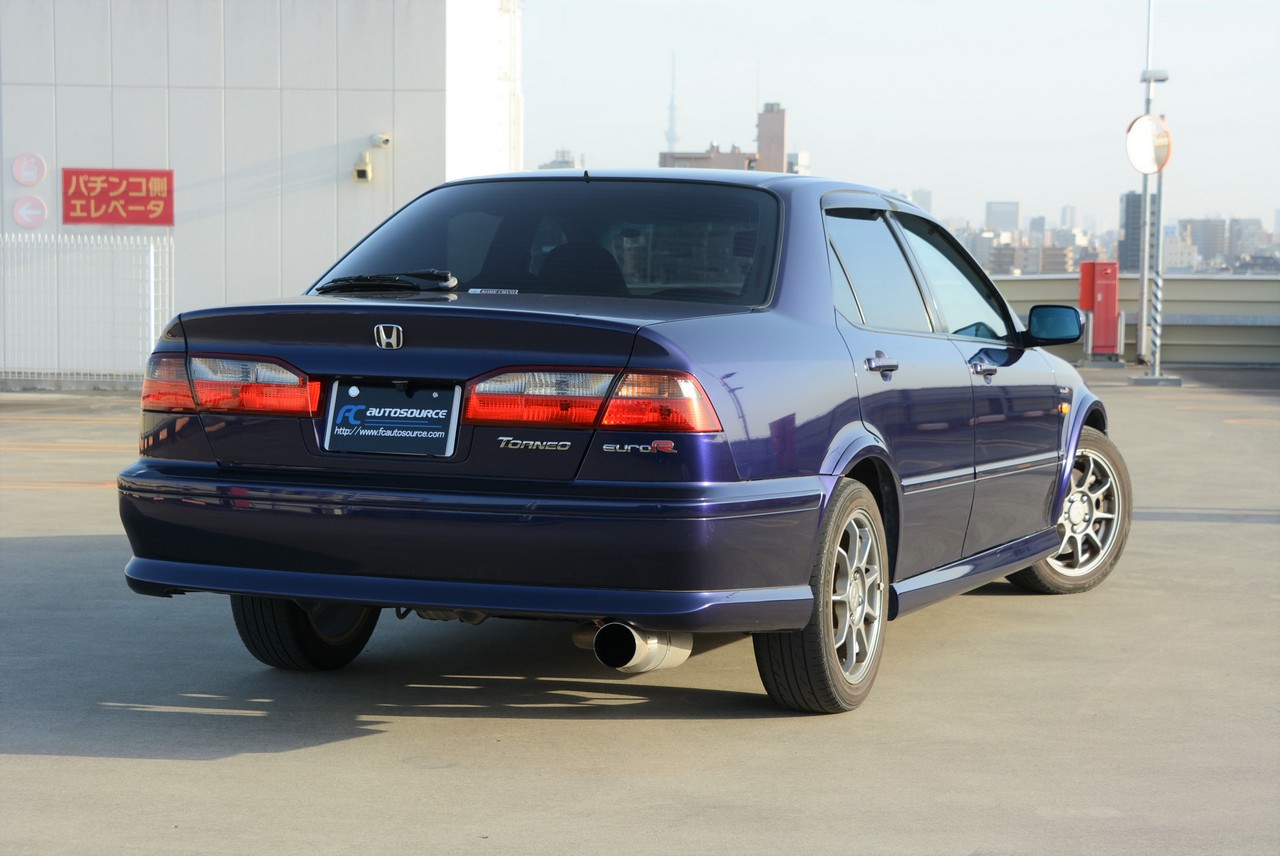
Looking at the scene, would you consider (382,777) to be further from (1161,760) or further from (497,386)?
(1161,760)

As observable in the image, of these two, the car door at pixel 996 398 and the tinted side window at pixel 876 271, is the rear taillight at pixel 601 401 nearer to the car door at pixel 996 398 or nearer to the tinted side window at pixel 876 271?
the tinted side window at pixel 876 271

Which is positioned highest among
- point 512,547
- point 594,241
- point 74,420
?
point 594,241

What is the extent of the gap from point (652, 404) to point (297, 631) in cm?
179

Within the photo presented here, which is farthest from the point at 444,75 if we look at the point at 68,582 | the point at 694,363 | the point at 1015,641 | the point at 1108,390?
the point at 694,363

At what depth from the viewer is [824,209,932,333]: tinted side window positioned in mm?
5324

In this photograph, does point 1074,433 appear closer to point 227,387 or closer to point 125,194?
point 227,387

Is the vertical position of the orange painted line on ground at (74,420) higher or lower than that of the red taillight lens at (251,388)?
lower

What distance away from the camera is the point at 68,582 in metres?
7.24

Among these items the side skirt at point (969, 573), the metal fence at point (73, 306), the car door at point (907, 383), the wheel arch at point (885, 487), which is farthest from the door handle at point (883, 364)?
the metal fence at point (73, 306)

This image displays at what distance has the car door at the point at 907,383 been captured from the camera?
16.9 ft

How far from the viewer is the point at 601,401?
421cm

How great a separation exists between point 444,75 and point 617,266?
60.3 feet

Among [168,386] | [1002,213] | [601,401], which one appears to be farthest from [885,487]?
[1002,213]

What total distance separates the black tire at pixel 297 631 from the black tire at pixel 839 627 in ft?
4.50
